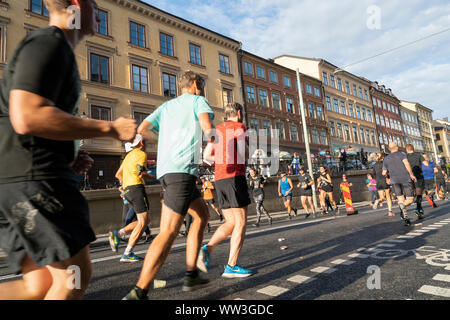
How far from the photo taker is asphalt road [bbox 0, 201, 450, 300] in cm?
251

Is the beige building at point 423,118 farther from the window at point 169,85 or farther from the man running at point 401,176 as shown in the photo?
the man running at point 401,176

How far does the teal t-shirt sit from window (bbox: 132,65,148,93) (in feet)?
59.6

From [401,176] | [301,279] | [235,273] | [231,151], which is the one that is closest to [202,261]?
[235,273]

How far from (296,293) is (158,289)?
4.35ft

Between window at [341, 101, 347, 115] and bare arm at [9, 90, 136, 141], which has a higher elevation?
window at [341, 101, 347, 115]

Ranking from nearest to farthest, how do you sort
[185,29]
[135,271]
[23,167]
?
[23,167]
[135,271]
[185,29]

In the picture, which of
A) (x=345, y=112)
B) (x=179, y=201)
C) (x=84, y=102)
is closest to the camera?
(x=179, y=201)

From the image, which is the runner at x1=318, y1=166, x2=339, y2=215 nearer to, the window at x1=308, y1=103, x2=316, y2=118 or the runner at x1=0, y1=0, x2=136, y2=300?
the runner at x1=0, y1=0, x2=136, y2=300

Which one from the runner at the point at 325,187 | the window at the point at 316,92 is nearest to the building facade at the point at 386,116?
the window at the point at 316,92

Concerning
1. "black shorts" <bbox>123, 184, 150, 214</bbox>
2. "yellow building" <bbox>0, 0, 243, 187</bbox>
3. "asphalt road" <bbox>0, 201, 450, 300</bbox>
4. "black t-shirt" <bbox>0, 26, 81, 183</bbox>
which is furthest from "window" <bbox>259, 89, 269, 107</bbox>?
"black t-shirt" <bbox>0, 26, 81, 183</bbox>

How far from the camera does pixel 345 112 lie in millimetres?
40250

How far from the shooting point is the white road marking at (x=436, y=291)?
7.59ft

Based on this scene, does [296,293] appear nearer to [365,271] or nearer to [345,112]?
[365,271]

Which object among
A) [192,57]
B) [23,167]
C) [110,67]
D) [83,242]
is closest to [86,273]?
[83,242]
